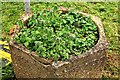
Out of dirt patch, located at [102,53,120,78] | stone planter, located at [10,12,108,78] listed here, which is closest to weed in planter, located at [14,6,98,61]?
stone planter, located at [10,12,108,78]

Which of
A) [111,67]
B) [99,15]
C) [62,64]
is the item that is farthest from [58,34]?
[99,15]

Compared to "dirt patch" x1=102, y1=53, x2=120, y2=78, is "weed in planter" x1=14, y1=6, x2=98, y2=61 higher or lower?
higher

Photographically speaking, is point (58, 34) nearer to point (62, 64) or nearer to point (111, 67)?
point (62, 64)

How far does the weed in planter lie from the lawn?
79 cm

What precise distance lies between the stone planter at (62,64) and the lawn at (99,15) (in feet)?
Answer: 2.72

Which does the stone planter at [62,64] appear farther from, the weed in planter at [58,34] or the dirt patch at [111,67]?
the dirt patch at [111,67]

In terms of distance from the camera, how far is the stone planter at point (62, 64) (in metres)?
3.46

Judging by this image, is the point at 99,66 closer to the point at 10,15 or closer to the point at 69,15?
A: the point at 69,15

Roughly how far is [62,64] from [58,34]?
1.31 ft

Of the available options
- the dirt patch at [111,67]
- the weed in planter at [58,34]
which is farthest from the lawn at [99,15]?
the weed in planter at [58,34]

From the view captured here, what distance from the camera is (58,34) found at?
146 inches

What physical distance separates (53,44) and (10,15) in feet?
5.76

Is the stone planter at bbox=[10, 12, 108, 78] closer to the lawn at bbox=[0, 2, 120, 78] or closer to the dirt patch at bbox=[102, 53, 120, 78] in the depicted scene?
the dirt patch at bbox=[102, 53, 120, 78]

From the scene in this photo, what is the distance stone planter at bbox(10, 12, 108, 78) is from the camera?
11.4 feet
